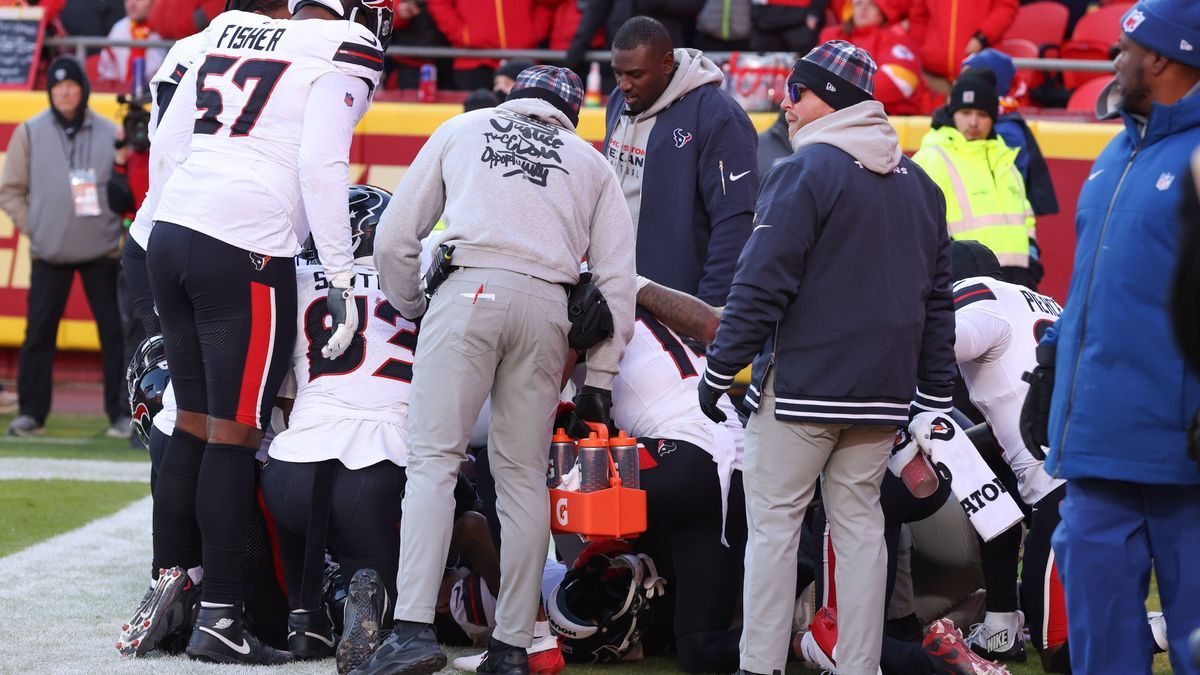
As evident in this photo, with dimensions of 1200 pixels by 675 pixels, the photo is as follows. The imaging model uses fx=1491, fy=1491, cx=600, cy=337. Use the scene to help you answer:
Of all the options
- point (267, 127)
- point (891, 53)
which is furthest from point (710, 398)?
point (891, 53)

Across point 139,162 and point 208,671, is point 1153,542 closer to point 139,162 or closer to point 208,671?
point 208,671

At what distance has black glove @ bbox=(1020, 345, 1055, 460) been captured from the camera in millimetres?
3492

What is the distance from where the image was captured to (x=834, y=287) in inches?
155

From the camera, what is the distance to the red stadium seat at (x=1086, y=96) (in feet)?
32.4

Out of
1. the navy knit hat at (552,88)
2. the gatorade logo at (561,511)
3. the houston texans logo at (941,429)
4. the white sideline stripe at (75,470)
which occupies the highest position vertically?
the navy knit hat at (552,88)

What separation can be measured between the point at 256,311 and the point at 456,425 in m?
0.75

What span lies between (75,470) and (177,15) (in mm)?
4432

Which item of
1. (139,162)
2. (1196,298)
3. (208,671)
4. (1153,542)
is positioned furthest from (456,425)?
(139,162)

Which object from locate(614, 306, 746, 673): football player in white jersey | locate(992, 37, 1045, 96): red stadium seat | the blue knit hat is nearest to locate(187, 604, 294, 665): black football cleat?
locate(614, 306, 746, 673): football player in white jersey

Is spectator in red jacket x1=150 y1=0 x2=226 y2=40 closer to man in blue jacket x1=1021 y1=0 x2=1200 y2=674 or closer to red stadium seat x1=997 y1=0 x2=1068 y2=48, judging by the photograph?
red stadium seat x1=997 y1=0 x2=1068 y2=48

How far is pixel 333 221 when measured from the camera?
176 inches

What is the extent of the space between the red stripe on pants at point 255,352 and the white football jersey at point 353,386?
135 mm

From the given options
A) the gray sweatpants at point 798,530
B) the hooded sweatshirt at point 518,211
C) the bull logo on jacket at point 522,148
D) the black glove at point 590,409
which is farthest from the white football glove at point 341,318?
the gray sweatpants at point 798,530

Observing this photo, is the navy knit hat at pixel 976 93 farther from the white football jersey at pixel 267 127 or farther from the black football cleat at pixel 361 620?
the black football cleat at pixel 361 620
